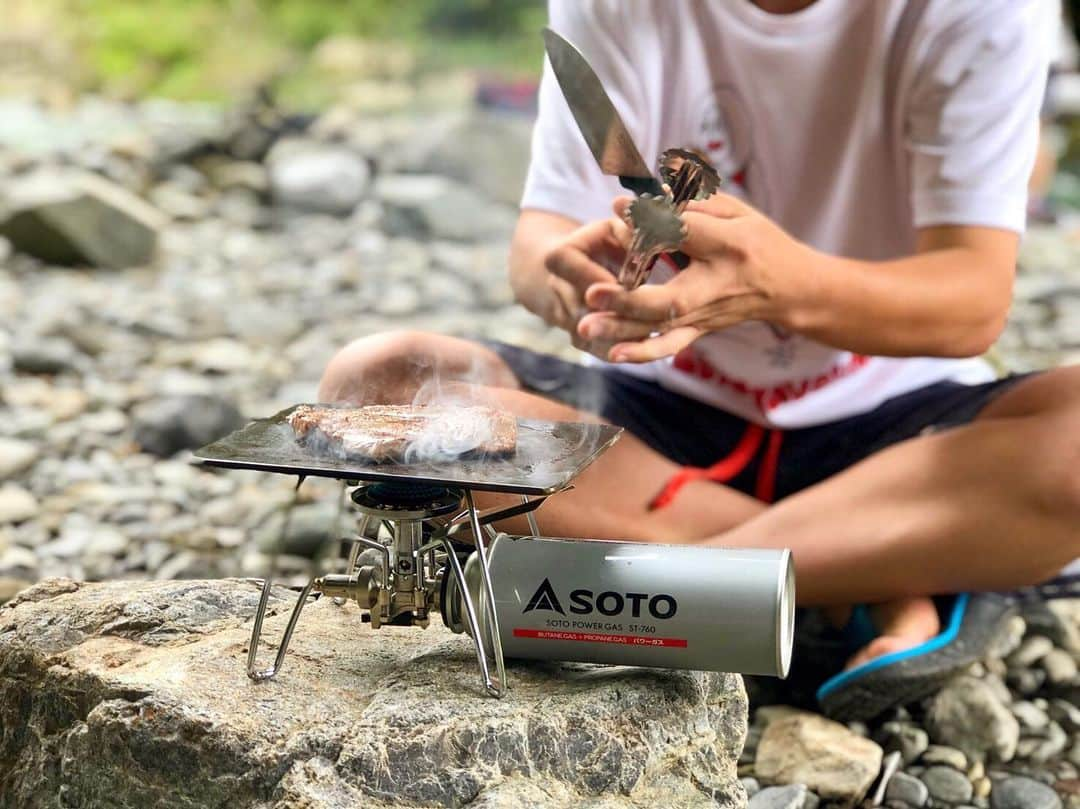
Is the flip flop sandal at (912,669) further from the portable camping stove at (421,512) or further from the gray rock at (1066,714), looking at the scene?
the portable camping stove at (421,512)

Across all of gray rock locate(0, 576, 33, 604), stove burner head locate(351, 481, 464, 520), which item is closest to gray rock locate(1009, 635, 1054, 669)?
stove burner head locate(351, 481, 464, 520)

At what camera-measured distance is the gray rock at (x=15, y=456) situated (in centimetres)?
241

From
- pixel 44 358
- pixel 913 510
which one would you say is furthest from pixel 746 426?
pixel 44 358

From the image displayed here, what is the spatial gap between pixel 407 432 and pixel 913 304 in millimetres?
672

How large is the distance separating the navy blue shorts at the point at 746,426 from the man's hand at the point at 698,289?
1.38 ft

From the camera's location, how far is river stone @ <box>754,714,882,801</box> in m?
1.43

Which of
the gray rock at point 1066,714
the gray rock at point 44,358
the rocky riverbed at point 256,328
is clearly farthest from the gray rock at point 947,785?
the gray rock at point 44,358

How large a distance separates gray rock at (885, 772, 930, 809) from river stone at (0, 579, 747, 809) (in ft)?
1.35

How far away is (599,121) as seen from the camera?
1146 mm

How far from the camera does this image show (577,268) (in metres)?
1.34

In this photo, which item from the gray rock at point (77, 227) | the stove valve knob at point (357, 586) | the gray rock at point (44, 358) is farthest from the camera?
the gray rock at point (77, 227)

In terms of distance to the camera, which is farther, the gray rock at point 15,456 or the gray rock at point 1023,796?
the gray rock at point 15,456

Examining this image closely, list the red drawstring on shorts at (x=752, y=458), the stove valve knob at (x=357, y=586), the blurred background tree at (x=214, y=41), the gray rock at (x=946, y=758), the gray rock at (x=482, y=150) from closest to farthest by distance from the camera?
the stove valve knob at (x=357, y=586) → the gray rock at (x=946, y=758) → the red drawstring on shorts at (x=752, y=458) → the gray rock at (x=482, y=150) → the blurred background tree at (x=214, y=41)

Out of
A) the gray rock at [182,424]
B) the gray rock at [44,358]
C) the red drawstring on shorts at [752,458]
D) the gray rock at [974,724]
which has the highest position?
the red drawstring on shorts at [752,458]
